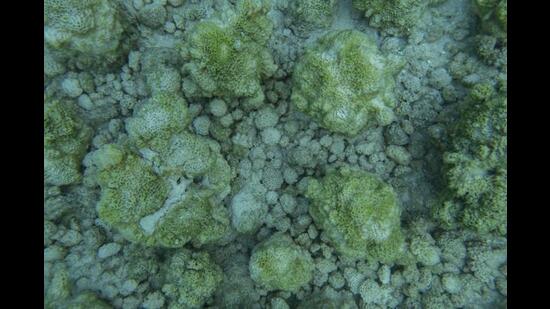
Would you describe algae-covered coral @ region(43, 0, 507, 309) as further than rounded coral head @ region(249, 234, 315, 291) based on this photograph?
No

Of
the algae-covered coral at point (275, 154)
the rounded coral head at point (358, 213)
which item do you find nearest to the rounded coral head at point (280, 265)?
the algae-covered coral at point (275, 154)

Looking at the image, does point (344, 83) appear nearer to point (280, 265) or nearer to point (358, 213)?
point (358, 213)

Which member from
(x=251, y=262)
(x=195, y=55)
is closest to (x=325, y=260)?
(x=251, y=262)

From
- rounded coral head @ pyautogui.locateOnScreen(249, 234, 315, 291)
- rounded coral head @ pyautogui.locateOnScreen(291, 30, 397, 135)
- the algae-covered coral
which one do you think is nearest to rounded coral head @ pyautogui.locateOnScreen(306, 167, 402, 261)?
the algae-covered coral

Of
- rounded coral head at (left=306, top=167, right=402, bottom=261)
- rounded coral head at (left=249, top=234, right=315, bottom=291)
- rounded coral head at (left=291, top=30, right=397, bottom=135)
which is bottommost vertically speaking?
rounded coral head at (left=249, top=234, right=315, bottom=291)

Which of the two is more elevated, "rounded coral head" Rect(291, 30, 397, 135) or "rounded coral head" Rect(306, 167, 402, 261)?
"rounded coral head" Rect(291, 30, 397, 135)

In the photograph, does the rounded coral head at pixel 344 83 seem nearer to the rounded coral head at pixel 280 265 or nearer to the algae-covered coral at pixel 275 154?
the algae-covered coral at pixel 275 154

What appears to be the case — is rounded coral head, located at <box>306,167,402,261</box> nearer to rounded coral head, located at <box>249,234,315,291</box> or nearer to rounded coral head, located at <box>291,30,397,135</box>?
rounded coral head, located at <box>249,234,315,291</box>

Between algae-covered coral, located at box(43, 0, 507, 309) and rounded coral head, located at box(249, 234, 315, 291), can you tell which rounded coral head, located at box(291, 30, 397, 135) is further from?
rounded coral head, located at box(249, 234, 315, 291)

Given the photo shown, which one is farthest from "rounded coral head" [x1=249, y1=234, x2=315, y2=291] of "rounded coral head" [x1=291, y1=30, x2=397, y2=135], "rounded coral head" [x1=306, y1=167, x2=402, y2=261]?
"rounded coral head" [x1=291, y1=30, x2=397, y2=135]
